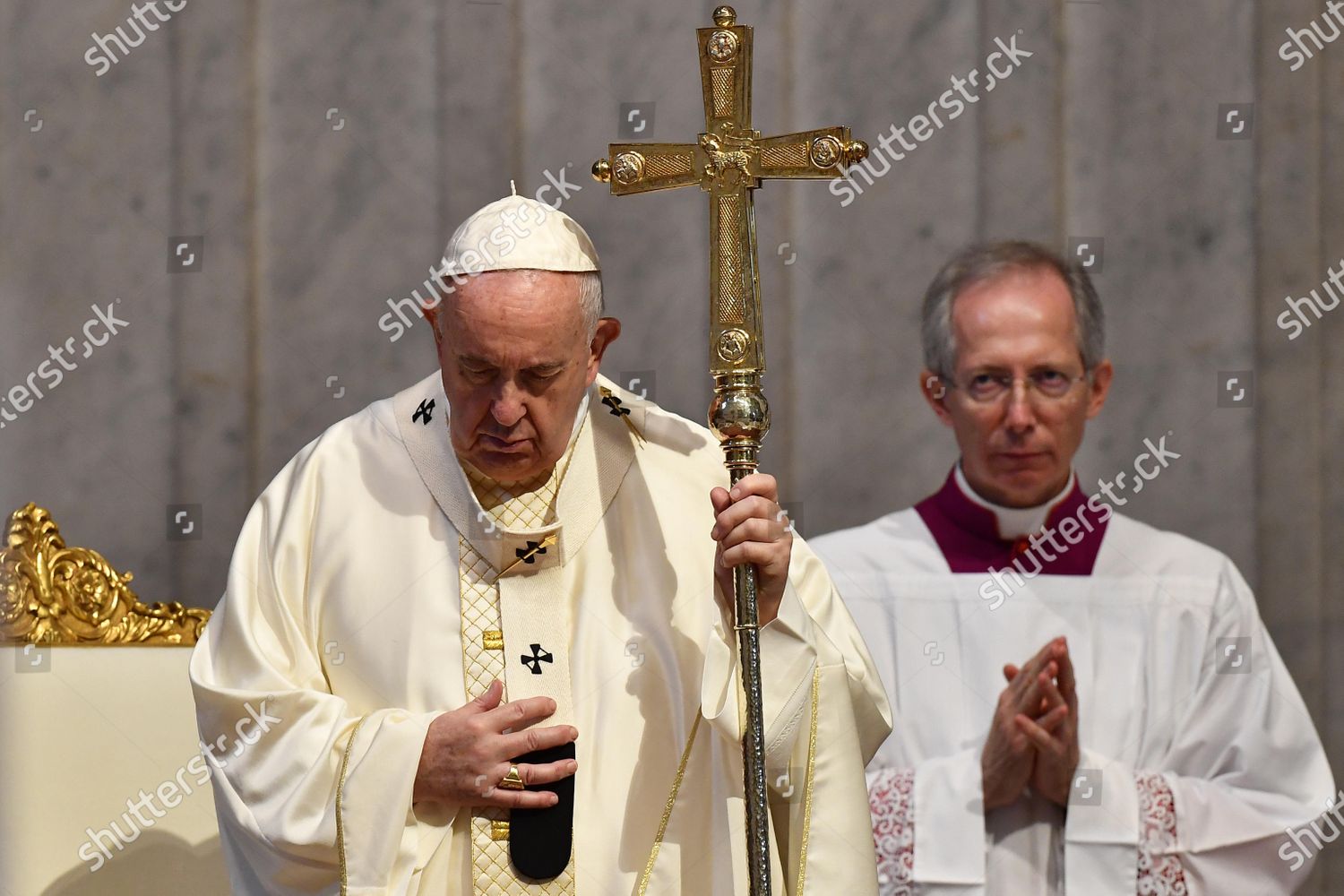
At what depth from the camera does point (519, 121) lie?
16.3ft

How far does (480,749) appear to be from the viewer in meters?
3.13

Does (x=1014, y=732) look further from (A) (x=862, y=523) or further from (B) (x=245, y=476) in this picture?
(B) (x=245, y=476)

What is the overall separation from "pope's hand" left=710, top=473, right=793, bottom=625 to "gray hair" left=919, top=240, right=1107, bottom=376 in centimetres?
165

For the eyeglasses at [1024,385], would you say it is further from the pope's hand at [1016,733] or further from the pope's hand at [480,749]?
the pope's hand at [480,749]

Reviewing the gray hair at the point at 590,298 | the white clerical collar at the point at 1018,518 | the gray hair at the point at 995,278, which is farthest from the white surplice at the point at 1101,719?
the gray hair at the point at 590,298

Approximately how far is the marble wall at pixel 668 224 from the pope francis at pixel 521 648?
1333 mm

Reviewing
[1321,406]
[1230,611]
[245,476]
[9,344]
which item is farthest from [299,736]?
[1321,406]

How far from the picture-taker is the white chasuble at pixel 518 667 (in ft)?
10.5

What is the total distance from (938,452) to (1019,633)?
57 centimetres

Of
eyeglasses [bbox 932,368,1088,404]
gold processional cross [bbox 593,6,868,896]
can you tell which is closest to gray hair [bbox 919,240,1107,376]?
eyeglasses [bbox 932,368,1088,404]

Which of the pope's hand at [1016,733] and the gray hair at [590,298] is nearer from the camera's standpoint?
the gray hair at [590,298]

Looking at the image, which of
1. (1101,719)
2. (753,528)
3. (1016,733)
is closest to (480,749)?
(753,528)

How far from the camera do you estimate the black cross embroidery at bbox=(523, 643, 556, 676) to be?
134 inches

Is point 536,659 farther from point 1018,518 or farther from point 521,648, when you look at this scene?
point 1018,518
